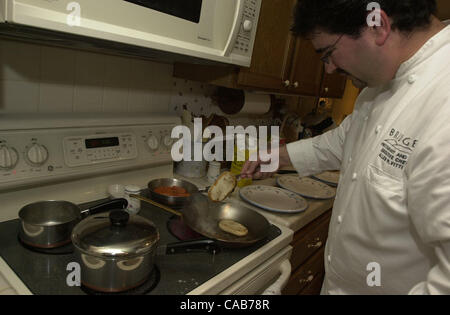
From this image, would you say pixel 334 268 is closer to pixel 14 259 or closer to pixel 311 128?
pixel 14 259

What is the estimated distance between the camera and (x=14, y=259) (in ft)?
2.21

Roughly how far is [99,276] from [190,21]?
0.68 meters

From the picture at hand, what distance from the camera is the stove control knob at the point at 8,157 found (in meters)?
0.77

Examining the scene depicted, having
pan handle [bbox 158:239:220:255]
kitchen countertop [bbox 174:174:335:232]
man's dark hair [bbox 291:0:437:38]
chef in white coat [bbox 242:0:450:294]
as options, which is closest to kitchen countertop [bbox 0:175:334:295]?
kitchen countertop [bbox 174:174:335:232]

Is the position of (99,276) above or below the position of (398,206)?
below

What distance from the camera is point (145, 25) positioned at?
752 millimetres

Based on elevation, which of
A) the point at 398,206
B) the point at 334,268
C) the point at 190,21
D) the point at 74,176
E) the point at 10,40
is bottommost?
the point at 334,268

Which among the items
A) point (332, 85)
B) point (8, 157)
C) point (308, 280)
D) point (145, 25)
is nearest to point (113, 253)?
point (8, 157)

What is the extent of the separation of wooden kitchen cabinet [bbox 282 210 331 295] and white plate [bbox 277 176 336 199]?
0.34ft

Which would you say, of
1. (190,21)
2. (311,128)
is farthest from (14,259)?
(311,128)

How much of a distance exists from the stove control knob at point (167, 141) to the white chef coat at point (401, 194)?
64cm

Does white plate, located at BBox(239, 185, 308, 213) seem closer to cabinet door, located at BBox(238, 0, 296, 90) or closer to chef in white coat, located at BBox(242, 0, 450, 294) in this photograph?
chef in white coat, located at BBox(242, 0, 450, 294)

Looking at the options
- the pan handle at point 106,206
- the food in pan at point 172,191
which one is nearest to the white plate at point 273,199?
the food in pan at point 172,191

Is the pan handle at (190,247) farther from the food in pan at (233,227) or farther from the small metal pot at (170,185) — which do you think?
the small metal pot at (170,185)
